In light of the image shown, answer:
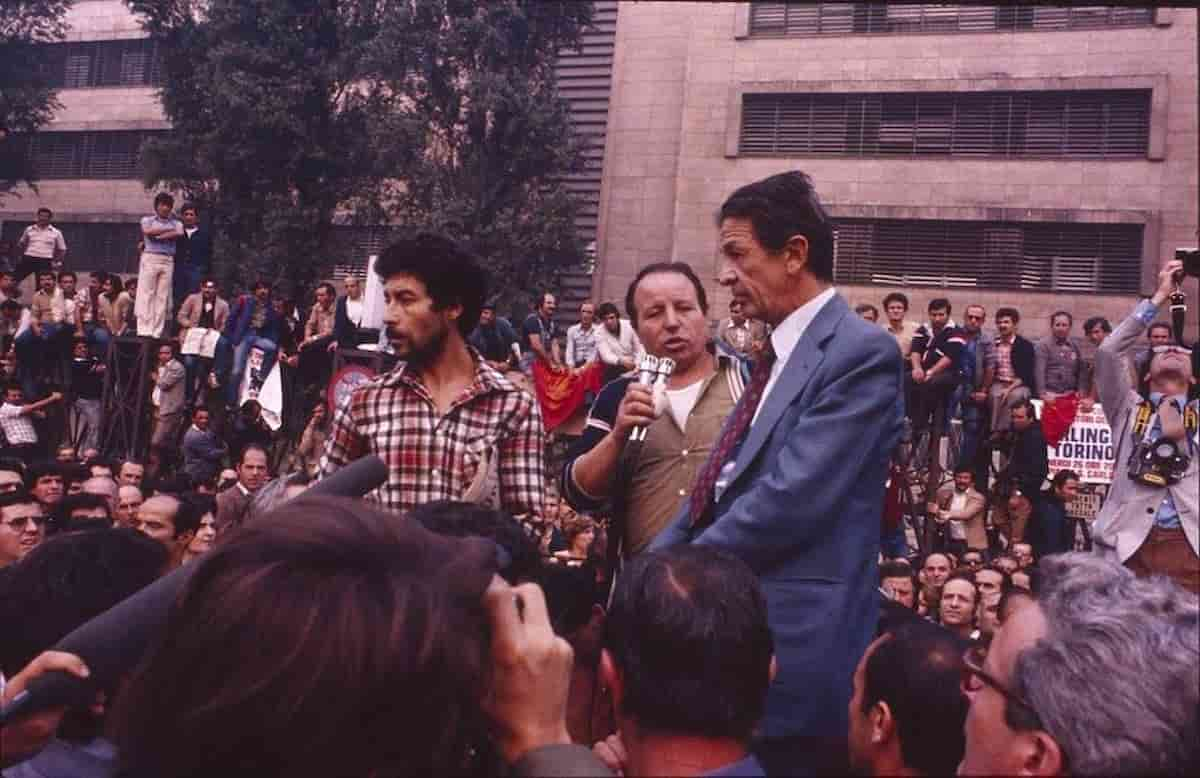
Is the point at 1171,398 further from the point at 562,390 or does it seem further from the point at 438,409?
the point at 562,390

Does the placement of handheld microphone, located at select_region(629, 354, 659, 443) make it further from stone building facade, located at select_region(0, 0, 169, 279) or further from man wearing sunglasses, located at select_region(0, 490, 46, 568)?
stone building facade, located at select_region(0, 0, 169, 279)

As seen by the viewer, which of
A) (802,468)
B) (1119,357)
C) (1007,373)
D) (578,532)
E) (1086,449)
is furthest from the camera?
(1007,373)

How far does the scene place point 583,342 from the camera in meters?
16.8

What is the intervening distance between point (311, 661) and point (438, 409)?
2264mm

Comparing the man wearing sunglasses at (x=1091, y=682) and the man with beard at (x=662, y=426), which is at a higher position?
the man with beard at (x=662, y=426)

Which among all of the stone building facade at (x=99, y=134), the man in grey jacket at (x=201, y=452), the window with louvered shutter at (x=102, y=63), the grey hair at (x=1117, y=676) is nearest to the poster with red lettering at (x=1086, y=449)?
the man in grey jacket at (x=201, y=452)

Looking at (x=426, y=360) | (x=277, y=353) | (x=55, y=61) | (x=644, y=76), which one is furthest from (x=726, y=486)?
(x=55, y=61)

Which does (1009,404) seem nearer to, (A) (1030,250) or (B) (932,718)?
(A) (1030,250)

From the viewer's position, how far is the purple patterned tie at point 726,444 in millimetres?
3102

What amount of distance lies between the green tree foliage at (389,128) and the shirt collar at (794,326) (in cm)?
1716

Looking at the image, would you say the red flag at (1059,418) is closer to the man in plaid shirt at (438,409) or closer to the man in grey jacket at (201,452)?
the man in grey jacket at (201,452)

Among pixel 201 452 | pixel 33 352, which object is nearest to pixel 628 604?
pixel 201 452

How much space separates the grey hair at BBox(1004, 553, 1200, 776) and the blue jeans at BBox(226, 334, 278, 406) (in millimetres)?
14639

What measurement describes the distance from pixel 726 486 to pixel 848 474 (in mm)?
314
